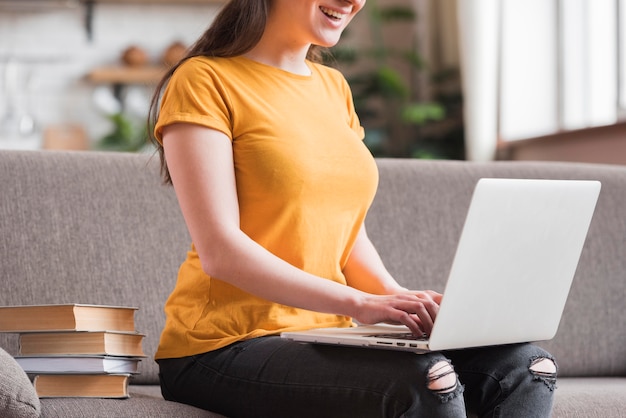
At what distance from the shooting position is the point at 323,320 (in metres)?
1.58

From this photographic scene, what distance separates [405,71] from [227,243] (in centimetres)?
398

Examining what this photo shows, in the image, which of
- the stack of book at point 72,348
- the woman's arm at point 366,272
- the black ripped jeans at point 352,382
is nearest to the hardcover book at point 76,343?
the stack of book at point 72,348

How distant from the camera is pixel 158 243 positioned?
193 centimetres

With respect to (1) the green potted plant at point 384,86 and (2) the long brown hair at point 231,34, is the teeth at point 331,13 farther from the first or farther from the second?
(1) the green potted plant at point 384,86

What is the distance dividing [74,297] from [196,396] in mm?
451

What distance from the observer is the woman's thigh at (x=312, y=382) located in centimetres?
126

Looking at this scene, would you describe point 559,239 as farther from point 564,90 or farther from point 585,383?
point 564,90

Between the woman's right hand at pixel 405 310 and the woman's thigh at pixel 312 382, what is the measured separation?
0.04 meters

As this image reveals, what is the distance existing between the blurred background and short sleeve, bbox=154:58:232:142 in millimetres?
2412

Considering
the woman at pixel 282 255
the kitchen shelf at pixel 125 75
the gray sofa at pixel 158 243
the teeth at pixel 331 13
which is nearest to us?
the woman at pixel 282 255

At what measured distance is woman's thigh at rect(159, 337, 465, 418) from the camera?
126cm

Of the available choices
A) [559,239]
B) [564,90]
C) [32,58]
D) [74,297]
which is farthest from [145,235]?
[32,58]

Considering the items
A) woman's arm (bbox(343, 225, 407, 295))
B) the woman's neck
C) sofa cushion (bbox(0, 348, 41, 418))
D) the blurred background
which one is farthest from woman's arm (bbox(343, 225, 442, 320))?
the blurred background

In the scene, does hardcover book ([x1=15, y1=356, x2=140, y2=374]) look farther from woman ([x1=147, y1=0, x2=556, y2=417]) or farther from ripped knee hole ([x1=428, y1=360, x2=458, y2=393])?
ripped knee hole ([x1=428, y1=360, x2=458, y2=393])
